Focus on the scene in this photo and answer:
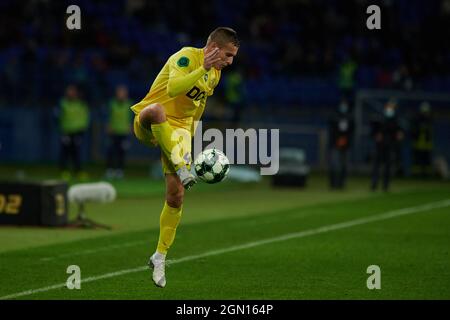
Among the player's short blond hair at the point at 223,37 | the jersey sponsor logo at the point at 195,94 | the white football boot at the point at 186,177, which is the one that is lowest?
the white football boot at the point at 186,177

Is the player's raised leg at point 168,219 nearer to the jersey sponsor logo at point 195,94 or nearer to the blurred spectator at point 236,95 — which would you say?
the jersey sponsor logo at point 195,94

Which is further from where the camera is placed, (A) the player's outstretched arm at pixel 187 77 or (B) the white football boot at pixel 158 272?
(B) the white football boot at pixel 158 272

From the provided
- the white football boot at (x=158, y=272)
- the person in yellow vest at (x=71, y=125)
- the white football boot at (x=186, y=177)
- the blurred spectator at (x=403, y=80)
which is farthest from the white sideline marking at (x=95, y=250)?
the blurred spectator at (x=403, y=80)

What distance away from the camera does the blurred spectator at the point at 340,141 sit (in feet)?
82.6

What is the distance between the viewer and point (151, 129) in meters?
10.4

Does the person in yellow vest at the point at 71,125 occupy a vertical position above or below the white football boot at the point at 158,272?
above

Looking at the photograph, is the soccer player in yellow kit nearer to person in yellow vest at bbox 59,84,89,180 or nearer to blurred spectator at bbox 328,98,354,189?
blurred spectator at bbox 328,98,354,189

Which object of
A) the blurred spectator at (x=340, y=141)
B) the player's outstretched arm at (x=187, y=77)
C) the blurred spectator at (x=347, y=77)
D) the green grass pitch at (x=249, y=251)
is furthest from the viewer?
the blurred spectator at (x=347, y=77)

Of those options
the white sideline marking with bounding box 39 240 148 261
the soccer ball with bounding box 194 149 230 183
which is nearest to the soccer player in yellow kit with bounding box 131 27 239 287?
the soccer ball with bounding box 194 149 230 183

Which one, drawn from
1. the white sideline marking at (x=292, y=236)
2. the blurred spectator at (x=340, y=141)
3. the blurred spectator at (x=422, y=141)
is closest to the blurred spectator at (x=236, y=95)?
the blurred spectator at (x=422, y=141)

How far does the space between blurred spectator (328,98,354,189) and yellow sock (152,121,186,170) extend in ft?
49.8

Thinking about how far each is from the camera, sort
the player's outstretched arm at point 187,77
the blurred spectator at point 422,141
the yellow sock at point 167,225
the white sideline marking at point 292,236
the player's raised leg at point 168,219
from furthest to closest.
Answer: the blurred spectator at point 422,141
the yellow sock at point 167,225
the player's raised leg at point 168,219
the white sideline marking at point 292,236
the player's outstretched arm at point 187,77

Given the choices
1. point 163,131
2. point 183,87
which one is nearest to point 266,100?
point 163,131

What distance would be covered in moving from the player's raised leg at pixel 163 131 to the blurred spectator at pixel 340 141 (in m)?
15.2
